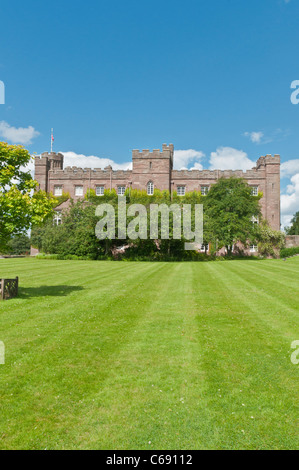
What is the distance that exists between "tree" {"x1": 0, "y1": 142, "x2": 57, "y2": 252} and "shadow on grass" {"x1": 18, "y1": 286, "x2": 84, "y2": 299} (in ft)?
6.58

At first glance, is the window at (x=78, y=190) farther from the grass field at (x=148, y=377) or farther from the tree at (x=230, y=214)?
the grass field at (x=148, y=377)

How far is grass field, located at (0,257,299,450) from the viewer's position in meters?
3.91

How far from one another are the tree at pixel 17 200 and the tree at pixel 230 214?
28.0 m

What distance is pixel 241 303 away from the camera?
35.3ft

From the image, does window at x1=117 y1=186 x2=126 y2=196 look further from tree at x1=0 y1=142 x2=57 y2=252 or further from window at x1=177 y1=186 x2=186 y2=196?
tree at x1=0 y1=142 x2=57 y2=252

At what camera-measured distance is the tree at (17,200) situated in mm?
11070

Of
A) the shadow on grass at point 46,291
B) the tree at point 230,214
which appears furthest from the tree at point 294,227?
the shadow on grass at point 46,291

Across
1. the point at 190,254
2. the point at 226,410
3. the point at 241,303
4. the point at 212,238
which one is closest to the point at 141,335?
the point at 226,410

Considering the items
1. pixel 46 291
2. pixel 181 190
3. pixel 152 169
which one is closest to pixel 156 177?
pixel 152 169

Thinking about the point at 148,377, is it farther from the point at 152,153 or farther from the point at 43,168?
the point at 43,168

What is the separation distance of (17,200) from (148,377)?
26.4ft

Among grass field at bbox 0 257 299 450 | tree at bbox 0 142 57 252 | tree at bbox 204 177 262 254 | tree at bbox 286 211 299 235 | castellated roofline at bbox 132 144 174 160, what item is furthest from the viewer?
tree at bbox 286 211 299 235

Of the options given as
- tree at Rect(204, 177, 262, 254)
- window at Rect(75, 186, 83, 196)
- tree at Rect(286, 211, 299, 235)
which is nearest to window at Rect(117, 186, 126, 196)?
window at Rect(75, 186, 83, 196)

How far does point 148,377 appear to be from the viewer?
5.32m
